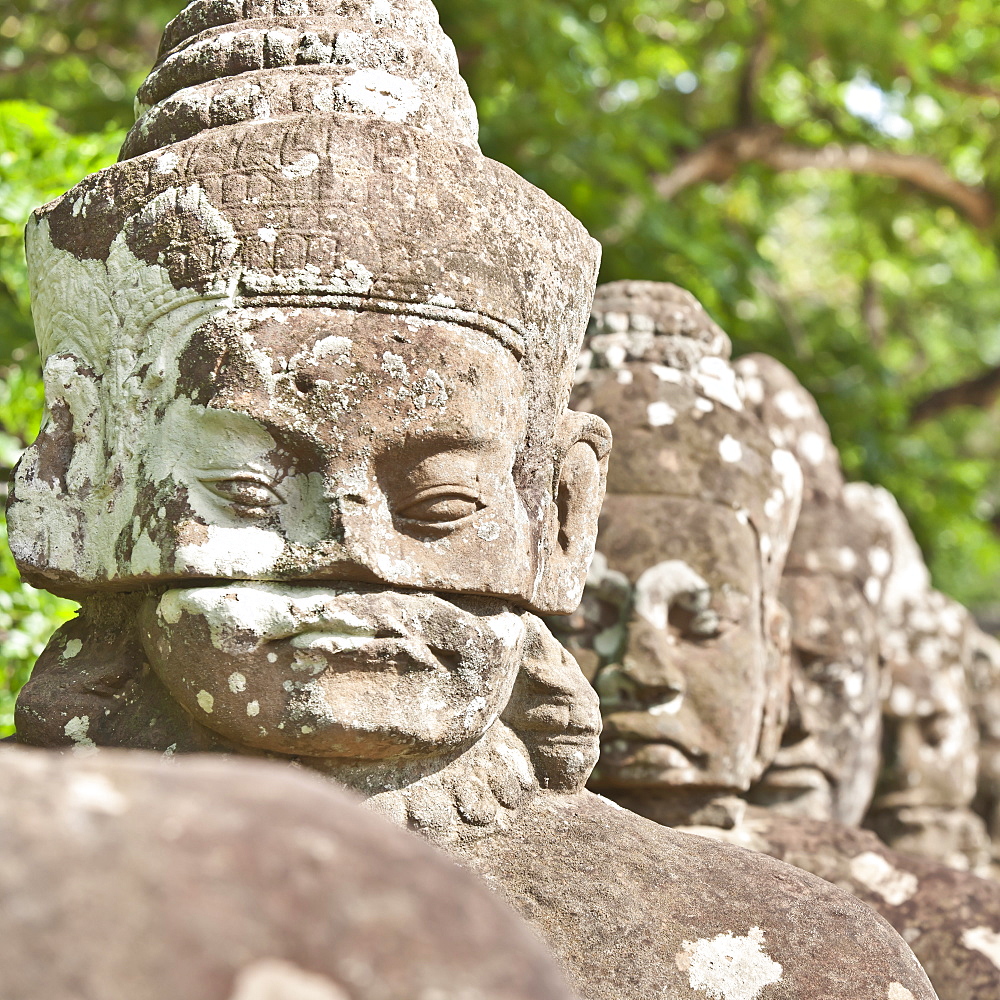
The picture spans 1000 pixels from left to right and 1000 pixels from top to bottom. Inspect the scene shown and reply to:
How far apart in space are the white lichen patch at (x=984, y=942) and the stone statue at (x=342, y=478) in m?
0.82

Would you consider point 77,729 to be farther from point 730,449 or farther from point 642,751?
point 730,449

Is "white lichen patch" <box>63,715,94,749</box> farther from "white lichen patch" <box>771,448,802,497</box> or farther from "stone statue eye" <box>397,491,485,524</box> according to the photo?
"white lichen patch" <box>771,448,802,497</box>

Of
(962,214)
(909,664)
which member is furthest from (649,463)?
(962,214)

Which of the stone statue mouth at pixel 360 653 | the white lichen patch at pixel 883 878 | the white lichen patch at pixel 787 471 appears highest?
the white lichen patch at pixel 787 471

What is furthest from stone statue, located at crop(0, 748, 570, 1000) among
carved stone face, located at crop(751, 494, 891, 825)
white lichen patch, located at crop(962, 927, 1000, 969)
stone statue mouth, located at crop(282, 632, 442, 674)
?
carved stone face, located at crop(751, 494, 891, 825)

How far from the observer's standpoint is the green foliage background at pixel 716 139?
4.42 m

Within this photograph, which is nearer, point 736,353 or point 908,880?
point 908,880

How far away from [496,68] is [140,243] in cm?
422

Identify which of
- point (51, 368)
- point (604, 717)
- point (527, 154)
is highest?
point (527, 154)

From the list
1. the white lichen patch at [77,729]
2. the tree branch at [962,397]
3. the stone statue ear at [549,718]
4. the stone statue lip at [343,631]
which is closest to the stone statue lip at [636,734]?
the stone statue ear at [549,718]

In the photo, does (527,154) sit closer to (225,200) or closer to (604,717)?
(604,717)

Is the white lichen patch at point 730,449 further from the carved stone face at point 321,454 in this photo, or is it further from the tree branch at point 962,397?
the tree branch at point 962,397

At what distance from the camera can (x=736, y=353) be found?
7.47 meters

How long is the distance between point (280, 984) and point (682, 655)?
2.48 meters
